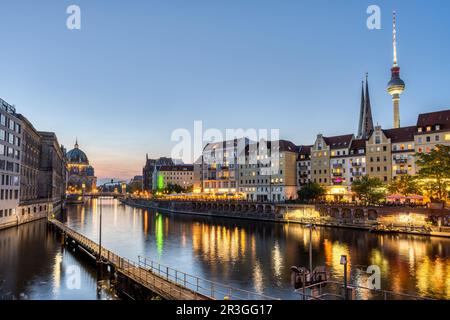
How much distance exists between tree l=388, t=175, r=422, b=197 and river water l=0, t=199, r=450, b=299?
17581 mm

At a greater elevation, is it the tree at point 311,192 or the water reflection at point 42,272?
the tree at point 311,192

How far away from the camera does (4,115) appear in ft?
272

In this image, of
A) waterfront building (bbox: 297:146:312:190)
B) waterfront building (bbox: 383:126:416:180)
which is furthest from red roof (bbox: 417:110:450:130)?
waterfront building (bbox: 297:146:312:190)

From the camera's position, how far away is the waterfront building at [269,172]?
135875mm

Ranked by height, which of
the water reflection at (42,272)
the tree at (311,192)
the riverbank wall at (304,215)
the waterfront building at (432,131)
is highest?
the waterfront building at (432,131)

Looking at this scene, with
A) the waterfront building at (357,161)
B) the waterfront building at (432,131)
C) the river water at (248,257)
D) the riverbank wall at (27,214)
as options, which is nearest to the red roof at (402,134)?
the waterfront building at (432,131)

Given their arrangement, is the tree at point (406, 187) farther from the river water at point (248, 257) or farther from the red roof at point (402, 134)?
the red roof at point (402, 134)

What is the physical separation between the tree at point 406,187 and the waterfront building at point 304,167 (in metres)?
40.9

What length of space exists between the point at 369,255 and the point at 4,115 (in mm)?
80576

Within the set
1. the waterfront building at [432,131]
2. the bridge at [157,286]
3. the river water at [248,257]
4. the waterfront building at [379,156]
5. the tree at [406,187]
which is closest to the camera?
the bridge at [157,286]

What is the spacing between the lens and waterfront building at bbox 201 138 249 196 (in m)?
154

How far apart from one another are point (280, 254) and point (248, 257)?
558cm

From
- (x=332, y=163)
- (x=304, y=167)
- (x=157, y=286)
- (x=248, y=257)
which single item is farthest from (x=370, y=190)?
(x=157, y=286)

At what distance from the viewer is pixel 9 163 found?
282 feet
